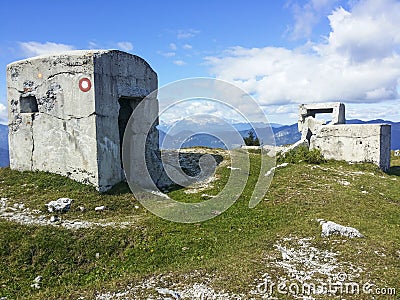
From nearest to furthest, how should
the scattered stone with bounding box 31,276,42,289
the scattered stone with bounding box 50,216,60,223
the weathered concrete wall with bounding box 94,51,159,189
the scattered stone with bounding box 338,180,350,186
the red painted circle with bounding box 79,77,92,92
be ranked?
the scattered stone with bounding box 31,276,42,289
the scattered stone with bounding box 50,216,60,223
the red painted circle with bounding box 79,77,92,92
the weathered concrete wall with bounding box 94,51,159,189
the scattered stone with bounding box 338,180,350,186

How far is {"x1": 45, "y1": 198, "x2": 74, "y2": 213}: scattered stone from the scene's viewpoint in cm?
915

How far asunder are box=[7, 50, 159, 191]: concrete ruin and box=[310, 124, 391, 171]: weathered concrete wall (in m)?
11.4

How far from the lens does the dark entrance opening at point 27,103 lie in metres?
11.6

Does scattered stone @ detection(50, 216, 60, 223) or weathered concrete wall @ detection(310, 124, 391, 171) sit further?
weathered concrete wall @ detection(310, 124, 391, 171)

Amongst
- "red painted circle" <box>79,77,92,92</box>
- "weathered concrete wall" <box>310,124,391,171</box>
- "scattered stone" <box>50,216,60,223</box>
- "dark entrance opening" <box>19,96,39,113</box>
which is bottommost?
"scattered stone" <box>50,216,60,223</box>

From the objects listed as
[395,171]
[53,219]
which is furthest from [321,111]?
[53,219]

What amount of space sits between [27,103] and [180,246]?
24.6ft

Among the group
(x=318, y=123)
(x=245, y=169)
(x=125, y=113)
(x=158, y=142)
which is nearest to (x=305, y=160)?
(x=245, y=169)

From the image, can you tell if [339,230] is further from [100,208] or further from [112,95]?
[112,95]

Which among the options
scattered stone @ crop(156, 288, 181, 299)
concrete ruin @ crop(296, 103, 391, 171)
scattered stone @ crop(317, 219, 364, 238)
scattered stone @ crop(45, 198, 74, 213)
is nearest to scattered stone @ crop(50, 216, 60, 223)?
scattered stone @ crop(45, 198, 74, 213)

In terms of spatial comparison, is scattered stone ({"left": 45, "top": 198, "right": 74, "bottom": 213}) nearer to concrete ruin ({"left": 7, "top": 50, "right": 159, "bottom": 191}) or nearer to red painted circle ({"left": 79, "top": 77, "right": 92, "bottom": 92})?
concrete ruin ({"left": 7, "top": 50, "right": 159, "bottom": 191})

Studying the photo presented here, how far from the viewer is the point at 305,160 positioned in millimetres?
17812

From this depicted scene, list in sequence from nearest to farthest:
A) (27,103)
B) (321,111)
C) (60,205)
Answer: (60,205), (27,103), (321,111)

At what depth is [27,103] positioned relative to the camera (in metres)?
11.7
